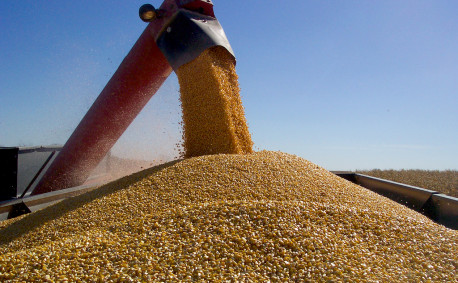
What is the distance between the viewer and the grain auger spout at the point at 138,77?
3.14 metres

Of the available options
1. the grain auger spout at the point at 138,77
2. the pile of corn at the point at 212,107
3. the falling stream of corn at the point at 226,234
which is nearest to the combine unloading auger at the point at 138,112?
the grain auger spout at the point at 138,77

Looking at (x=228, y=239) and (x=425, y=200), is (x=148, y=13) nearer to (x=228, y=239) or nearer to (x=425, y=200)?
(x=228, y=239)

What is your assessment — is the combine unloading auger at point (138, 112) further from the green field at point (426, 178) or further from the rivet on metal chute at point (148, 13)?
the green field at point (426, 178)

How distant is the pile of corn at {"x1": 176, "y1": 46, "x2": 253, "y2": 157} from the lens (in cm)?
310

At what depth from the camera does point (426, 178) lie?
13.6ft

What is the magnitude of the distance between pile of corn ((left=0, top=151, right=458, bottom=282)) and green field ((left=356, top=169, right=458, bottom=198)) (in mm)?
1609

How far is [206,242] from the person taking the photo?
152cm

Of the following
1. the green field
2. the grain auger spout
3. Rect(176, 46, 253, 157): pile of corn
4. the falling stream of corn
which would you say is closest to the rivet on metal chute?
the grain auger spout

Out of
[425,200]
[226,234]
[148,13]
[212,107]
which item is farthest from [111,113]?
[425,200]

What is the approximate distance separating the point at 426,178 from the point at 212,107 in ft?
9.91

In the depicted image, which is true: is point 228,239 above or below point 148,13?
below

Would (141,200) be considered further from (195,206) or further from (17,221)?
(17,221)

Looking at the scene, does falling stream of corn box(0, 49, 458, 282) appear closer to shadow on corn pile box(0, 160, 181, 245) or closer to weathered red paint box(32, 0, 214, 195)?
shadow on corn pile box(0, 160, 181, 245)

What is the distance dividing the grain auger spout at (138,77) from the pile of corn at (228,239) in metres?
1.43
